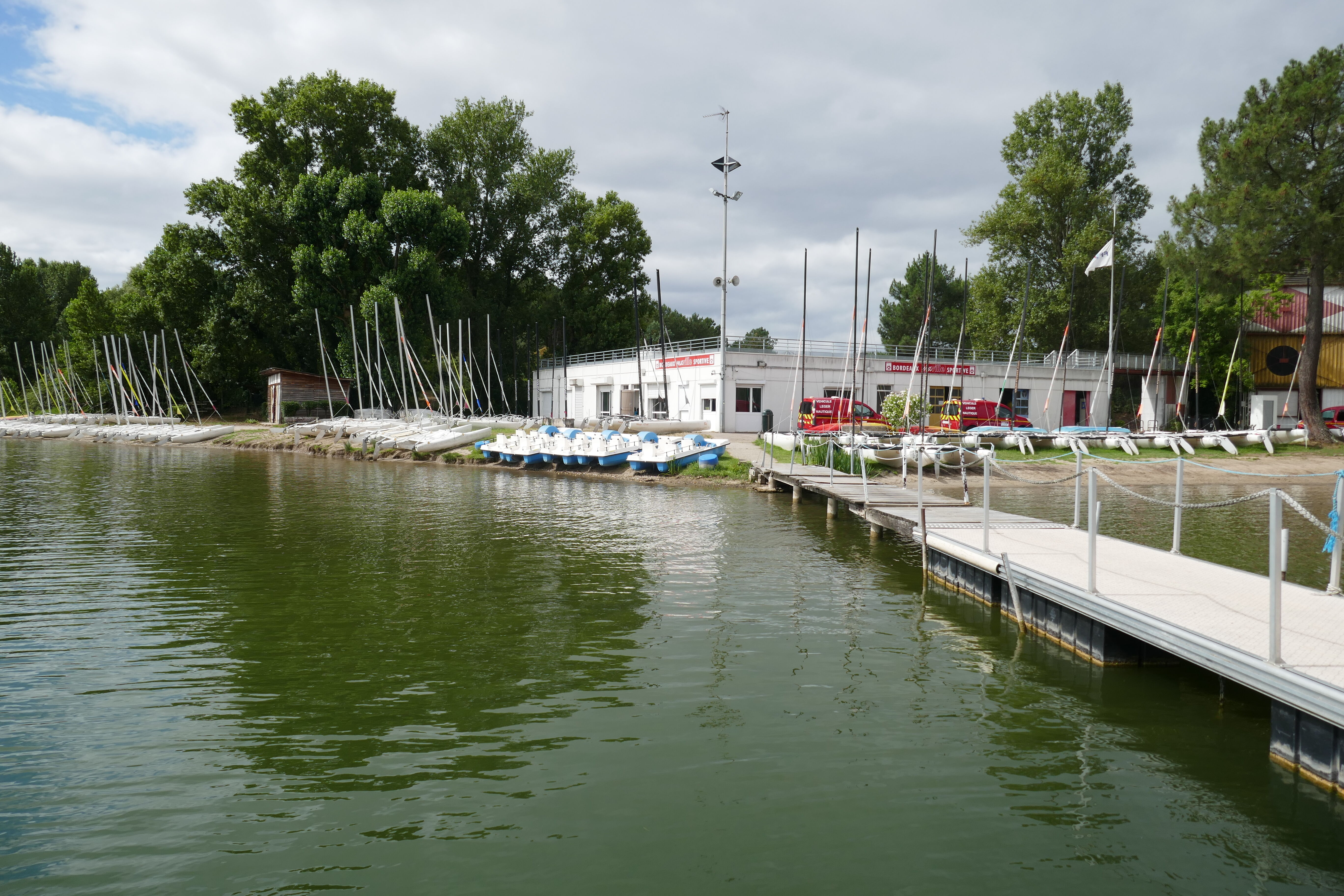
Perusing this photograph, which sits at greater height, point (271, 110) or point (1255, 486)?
point (271, 110)

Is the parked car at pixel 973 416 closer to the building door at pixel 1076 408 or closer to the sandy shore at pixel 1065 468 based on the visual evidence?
the sandy shore at pixel 1065 468

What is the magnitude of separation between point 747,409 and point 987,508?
32.0 metres

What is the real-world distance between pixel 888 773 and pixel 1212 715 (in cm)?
359

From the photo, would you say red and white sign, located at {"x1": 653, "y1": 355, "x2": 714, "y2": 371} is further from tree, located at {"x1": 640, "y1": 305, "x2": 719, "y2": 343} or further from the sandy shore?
tree, located at {"x1": 640, "y1": 305, "x2": 719, "y2": 343}

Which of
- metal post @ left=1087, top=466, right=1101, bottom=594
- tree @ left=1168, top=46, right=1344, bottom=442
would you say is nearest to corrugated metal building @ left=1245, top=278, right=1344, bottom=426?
tree @ left=1168, top=46, right=1344, bottom=442

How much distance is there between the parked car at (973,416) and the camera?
133 feet

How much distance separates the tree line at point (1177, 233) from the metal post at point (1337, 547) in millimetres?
29050

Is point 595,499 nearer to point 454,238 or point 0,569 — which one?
point 0,569

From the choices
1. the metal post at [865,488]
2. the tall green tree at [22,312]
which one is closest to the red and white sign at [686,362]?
the metal post at [865,488]

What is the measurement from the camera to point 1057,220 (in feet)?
187

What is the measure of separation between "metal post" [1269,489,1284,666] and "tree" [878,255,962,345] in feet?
256

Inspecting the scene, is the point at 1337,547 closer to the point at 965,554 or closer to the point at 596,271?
the point at 965,554

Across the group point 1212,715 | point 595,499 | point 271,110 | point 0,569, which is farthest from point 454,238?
point 1212,715

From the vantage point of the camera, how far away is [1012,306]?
5788 cm
